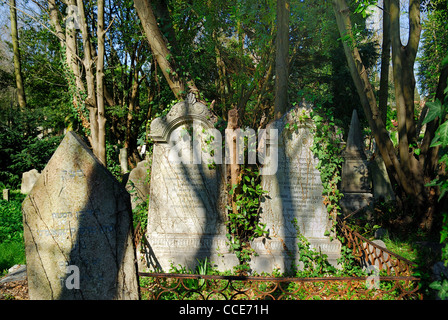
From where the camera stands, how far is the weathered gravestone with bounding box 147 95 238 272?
498 centimetres

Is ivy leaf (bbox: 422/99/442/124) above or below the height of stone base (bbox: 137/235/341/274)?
above

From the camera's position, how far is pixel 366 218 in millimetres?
7160

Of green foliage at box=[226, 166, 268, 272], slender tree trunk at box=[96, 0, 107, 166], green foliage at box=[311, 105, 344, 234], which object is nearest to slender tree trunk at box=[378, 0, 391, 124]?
green foliage at box=[311, 105, 344, 234]

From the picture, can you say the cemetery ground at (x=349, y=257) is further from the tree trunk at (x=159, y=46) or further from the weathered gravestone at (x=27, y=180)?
the weathered gravestone at (x=27, y=180)

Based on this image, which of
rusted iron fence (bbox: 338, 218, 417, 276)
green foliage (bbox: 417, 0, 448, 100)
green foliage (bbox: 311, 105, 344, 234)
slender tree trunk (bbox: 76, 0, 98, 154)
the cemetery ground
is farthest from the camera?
slender tree trunk (bbox: 76, 0, 98, 154)

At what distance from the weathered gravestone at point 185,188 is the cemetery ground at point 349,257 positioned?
0.42 m

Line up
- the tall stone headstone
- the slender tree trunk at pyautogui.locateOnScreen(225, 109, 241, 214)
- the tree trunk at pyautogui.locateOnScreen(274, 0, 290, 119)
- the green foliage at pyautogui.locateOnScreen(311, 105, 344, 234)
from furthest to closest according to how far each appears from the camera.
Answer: the tall stone headstone → the tree trunk at pyautogui.locateOnScreen(274, 0, 290, 119) → the slender tree trunk at pyautogui.locateOnScreen(225, 109, 241, 214) → the green foliage at pyautogui.locateOnScreen(311, 105, 344, 234)

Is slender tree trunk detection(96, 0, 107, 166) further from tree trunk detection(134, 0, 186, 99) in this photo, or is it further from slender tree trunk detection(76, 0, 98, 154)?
tree trunk detection(134, 0, 186, 99)

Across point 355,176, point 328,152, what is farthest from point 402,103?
point 355,176

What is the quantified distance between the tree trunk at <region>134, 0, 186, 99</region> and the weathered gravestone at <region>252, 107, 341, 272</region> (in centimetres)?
262

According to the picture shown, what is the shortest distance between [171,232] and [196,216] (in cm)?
50

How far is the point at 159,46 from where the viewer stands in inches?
253
